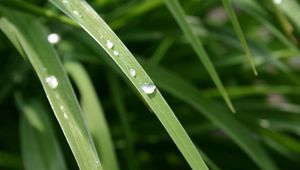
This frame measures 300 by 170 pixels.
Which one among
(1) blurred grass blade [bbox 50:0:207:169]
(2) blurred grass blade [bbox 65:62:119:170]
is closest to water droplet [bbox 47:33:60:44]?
(2) blurred grass blade [bbox 65:62:119:170]

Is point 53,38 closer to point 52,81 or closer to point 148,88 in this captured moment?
point 52,81

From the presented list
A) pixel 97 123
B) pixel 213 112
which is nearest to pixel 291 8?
pixel 213 112

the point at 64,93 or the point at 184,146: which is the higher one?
the point at 64,93

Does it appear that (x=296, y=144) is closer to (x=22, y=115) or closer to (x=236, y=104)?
(x=236, y=104)

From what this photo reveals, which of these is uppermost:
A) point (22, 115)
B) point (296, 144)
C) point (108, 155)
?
point (22, 115)

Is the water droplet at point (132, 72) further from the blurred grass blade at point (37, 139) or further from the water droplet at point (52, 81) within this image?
the blurred grass blade at point (37, 139)

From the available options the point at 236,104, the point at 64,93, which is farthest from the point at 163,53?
the point at 64,93

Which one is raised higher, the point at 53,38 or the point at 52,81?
the point at 53,38

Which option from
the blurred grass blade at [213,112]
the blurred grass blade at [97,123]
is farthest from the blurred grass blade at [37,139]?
the blurred grass blade at [213,112]
